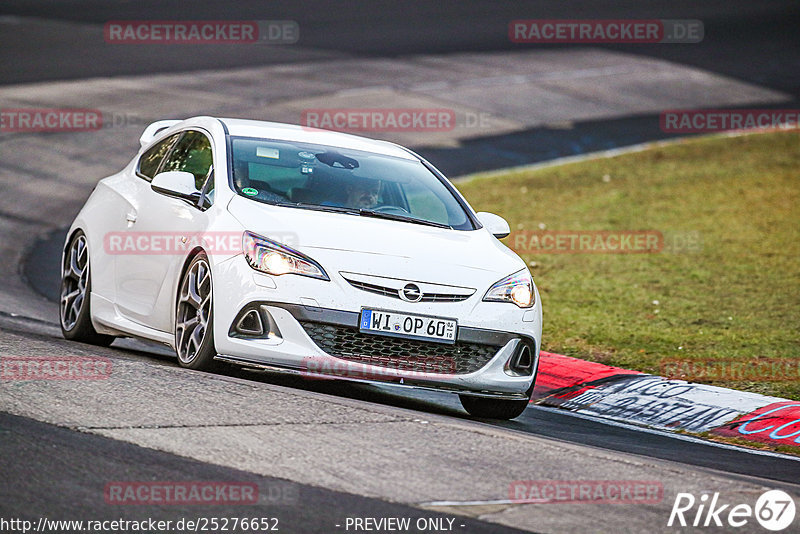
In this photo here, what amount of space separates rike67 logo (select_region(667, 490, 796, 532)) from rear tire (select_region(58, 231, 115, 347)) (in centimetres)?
486

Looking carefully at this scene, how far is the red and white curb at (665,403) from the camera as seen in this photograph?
8.76 meters

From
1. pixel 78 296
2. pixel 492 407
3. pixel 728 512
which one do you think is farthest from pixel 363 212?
pixel 728 512

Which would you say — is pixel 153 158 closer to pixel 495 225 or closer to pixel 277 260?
pixel 277 260

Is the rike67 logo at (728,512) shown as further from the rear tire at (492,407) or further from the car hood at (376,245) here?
the rear tire at (492,407)

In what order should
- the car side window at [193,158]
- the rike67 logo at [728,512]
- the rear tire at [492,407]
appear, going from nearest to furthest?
the rike67 logo at [728,512] → the rear tire at [492,407] → the car side window at [193,158]

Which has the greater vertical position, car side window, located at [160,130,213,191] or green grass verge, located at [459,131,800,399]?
car side window, located at [160,130,213,191]

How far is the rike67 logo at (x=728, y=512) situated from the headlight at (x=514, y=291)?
7.06ft

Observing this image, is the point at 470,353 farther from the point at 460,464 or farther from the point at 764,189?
the point at 764,189

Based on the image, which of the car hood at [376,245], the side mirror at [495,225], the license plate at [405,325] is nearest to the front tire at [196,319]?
the car hood at [376,245]

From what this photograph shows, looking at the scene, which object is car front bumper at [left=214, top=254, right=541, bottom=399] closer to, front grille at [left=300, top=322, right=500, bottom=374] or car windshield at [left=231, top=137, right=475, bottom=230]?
front grille at [left=300, top=322, right=500, bottom=374]

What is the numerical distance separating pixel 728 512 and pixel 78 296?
531 centimetres

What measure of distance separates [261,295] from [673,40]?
28.3 m

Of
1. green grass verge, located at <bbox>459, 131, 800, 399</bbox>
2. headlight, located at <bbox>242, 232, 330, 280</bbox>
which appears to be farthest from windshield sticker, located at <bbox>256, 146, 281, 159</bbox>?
green grass verge, located at <bbox>459, 131, 800, 399</bbox>

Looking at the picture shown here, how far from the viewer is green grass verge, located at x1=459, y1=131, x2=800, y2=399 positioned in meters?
11.0
